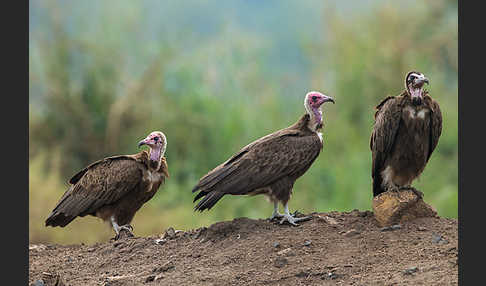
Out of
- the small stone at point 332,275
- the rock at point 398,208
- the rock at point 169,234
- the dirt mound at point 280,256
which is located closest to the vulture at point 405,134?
the rock at point 398,208

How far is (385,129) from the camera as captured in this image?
31.9 ft

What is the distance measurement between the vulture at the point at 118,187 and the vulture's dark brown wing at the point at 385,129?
313 cm

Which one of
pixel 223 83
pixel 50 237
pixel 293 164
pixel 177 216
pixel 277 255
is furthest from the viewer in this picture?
pixel 223 83

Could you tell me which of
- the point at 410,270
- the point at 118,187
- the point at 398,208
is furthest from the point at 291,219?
the point at 118,187

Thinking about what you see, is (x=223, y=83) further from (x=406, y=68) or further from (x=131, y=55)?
(x=406, y=68)

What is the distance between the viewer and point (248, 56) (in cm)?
2170

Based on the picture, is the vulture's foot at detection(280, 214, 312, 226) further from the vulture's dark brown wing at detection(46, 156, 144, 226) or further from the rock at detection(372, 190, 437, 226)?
the vulture's dark brown wing at detection(46, 156, 144, 226)

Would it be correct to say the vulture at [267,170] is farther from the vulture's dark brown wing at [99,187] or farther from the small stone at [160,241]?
the vulture's dark brown wing at [99,187]

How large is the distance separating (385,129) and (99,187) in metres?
4.14

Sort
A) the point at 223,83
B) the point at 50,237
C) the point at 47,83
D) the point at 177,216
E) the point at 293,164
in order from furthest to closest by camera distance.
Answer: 1. the point at 223,83
2. the point at 47,83
3. the point at 177,216
4. the point at 50,237
5. the point at 293,164

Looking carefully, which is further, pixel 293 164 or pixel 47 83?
pixel 47 83

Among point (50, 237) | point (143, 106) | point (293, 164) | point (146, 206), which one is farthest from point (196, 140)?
point (293, 164)

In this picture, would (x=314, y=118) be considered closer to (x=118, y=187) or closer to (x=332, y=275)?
(x=332, y=275)

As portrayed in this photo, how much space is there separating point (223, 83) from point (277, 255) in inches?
494
